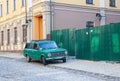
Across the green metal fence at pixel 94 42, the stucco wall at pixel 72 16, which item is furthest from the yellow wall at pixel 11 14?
the green metal fence at pixel 94 42

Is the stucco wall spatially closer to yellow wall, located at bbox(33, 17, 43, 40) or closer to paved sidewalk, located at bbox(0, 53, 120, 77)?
yellow wall, located at bbox(33, 17, 43, 40)

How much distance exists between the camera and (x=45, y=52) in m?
21.6

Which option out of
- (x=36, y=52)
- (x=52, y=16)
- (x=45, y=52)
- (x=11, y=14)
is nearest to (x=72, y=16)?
(x=52, y=16)

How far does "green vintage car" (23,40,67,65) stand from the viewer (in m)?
21.6

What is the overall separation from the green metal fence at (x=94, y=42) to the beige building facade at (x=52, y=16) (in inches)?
106

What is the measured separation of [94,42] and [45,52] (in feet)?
12.4

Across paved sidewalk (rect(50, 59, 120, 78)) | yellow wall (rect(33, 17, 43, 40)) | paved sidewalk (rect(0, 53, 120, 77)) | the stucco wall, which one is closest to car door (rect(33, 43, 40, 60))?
paved sidewalk (rect(0, 53, 120, 77))

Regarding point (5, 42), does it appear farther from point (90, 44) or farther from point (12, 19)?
point (90, 44)

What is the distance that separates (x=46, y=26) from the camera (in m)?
29.5

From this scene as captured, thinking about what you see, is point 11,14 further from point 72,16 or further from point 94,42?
point 94,42

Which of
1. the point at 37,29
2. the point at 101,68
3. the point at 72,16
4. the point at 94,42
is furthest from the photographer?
the point at 37,29

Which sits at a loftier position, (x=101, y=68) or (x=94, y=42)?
(x=94, y=42)

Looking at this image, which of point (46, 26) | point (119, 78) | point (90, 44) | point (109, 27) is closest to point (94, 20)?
point (46, 26)

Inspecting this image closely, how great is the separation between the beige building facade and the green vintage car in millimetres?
6057
